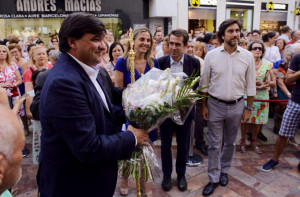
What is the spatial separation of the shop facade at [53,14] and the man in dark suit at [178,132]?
41.2 ft

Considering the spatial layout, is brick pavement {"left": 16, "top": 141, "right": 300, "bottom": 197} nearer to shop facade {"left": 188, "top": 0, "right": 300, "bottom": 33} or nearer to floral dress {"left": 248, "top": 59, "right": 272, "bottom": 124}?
floral dress {"left": 248, "top": 59, "right": 272, "bottom": 124}

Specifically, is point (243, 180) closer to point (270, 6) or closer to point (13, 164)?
point (13, 164)

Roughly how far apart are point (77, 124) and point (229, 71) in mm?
2368

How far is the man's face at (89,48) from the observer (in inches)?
65.0

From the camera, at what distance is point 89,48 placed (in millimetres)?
1675

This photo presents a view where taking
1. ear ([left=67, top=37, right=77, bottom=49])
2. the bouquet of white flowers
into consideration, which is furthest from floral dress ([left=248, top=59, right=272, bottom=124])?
ear ([left=67, top=37, right=77, bottom=49])

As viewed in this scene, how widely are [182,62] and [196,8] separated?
1463 centimetres

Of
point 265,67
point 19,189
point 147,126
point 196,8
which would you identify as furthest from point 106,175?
point 196,8

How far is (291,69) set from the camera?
3.79 m

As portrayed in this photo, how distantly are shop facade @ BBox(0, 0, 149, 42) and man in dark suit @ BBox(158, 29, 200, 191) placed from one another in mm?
12551

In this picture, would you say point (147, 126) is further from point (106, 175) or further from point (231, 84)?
point (231, 84)

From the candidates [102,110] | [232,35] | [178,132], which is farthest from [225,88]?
[102,110]

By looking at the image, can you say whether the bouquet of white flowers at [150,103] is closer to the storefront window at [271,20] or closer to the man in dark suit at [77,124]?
the man in dark suit at [77,124]

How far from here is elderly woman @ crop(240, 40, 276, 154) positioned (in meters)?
4.67
